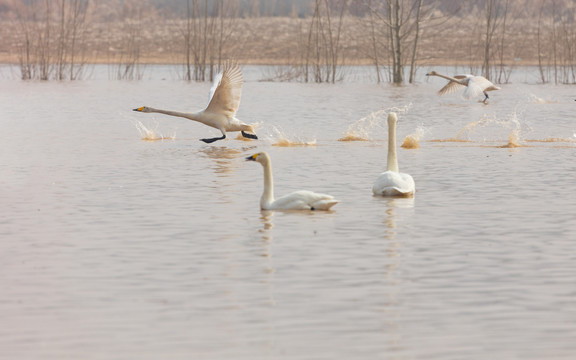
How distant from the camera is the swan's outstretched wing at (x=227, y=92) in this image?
1620 centimetres

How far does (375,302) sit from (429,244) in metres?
2.09

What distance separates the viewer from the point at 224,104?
652 inches

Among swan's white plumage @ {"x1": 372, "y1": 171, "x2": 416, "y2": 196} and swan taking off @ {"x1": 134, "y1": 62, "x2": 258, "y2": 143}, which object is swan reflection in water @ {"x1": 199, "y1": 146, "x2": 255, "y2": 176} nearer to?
swan taking off @ {"x1": 134, "y1": 62, "x2": 258, "y2": 143}

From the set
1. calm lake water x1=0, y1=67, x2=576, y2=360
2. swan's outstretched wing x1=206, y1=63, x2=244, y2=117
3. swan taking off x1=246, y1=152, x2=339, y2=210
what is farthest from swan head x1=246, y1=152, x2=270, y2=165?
swan's outstretched wing x1=206, y1=63, x2=244, y2=117

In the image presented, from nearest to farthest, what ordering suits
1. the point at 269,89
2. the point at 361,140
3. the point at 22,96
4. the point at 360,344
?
the point at 360,344
the point at 361,140
the point at 22,96
the point at 269,89

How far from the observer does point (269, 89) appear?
34.3 meters

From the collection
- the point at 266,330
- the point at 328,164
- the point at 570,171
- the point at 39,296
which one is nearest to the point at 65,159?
the point at 328,164

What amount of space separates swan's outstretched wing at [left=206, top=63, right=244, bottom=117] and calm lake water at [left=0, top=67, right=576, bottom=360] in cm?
66

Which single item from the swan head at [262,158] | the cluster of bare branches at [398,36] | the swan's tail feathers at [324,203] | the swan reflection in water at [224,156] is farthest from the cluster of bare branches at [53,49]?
the swan's tail feathers at [324,203]

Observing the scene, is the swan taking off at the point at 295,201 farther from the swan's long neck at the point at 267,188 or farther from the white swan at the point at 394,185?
the white swan at the point at 394,185

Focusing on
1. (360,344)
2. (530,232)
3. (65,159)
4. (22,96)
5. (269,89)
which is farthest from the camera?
(269,89)

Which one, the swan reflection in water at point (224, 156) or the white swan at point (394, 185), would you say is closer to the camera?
the white swan at point (394, 185)

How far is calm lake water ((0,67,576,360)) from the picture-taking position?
5750 mm

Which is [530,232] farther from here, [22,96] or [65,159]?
[22,96]
